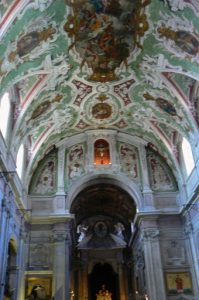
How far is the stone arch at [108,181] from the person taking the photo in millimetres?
20000

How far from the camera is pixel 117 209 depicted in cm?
2834

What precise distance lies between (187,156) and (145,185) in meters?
3.16

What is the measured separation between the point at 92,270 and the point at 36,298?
13.4 metres

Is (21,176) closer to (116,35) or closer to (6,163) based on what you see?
(6,163)

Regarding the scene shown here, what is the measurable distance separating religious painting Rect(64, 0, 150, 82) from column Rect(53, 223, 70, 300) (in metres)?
8.76

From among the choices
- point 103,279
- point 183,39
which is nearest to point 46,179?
point 183,39

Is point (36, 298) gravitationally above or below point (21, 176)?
below

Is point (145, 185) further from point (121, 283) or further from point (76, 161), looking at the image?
point (121, 283)

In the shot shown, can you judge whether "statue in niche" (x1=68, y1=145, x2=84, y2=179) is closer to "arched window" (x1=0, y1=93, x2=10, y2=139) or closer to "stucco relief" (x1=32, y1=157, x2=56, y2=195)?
"stucco relief" (x1=32, y1=157, x2=56, y2=195)

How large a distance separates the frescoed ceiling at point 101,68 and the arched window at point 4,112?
399 millimetres

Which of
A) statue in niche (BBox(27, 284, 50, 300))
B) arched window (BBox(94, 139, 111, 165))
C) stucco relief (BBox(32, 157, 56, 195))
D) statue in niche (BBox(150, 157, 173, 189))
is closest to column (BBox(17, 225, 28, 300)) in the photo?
statue in niche (BBox(27, 284, 50, 300))

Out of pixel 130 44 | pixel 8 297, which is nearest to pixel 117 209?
pixel 8 297

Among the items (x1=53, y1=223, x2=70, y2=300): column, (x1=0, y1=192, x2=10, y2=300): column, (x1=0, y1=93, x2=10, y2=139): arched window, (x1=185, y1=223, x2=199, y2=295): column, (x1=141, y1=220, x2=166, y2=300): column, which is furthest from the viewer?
(x1=141, y1=220, x2=166, y2=300): column

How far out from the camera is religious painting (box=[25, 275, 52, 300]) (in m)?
17.2
